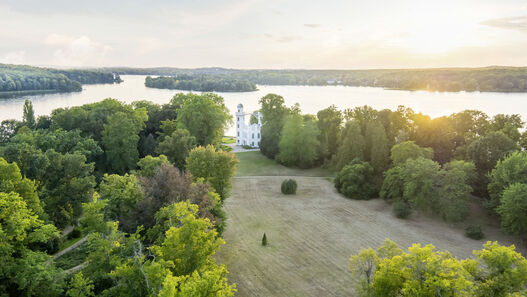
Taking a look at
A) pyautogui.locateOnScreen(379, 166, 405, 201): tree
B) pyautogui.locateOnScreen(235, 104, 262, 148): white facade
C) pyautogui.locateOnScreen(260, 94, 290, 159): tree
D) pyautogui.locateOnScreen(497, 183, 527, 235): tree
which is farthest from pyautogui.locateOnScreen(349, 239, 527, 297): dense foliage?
pyautogui.locateOnScreen(235, 104, 262, 148): white facade

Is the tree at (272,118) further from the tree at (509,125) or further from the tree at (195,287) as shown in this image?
the tree at (195,287)

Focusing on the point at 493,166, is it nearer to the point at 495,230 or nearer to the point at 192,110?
the point at 495,230

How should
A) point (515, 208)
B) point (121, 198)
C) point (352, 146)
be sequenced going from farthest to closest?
point (352, 146), point (515, 208), point (121, 198)

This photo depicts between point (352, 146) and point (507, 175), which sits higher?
point (507, 175)

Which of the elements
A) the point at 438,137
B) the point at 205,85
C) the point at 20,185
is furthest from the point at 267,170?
the point at 205,85

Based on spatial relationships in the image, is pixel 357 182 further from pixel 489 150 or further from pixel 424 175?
pixel 489 150

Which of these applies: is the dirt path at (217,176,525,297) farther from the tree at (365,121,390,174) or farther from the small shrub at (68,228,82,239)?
the small shrub at (68,228,82,239)

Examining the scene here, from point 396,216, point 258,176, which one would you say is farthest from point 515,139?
point 258,176

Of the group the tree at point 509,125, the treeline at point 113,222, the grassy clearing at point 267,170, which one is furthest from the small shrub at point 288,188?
the tree at point 509,125
